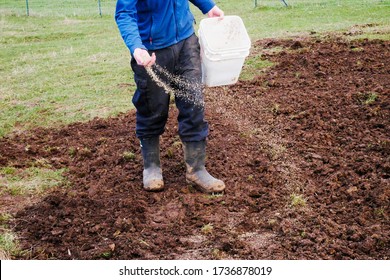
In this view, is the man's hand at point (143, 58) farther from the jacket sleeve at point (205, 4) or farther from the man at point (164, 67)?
the jacket sleeve at point (205, 4)

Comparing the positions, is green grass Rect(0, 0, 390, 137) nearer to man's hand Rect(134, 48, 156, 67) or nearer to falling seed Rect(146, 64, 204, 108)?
falling seed Rect(146, 64, 204, 108)

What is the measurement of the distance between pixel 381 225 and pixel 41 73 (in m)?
6.42

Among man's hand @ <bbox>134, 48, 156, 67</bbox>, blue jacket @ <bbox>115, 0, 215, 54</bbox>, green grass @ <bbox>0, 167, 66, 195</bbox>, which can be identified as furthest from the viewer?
green grass @ <bbox>0, 167, 66, 195</bbox>

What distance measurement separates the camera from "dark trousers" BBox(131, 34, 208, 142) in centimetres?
372

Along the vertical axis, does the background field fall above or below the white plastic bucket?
below

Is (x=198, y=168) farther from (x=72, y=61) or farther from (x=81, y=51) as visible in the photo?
(x=81, y=51)

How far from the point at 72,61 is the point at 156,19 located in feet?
19.7

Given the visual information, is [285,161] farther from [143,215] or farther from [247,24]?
[247,24]

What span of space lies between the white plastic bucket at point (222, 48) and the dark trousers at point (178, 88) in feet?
0.26

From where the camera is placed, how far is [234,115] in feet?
18.2

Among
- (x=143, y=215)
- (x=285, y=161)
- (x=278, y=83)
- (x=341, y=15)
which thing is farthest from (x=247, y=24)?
(x=143, y=215)

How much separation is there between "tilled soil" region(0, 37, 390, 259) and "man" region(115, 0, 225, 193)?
165 mm

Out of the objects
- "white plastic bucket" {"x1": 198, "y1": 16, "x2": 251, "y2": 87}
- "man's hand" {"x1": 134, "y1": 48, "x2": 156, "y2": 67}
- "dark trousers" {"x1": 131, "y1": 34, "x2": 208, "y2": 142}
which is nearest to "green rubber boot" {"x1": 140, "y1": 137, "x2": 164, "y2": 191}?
"dark trousers" {"x1": 131, "y1": 34, "x2": 208, "y2": 142}

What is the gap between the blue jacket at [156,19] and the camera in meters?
3.49
